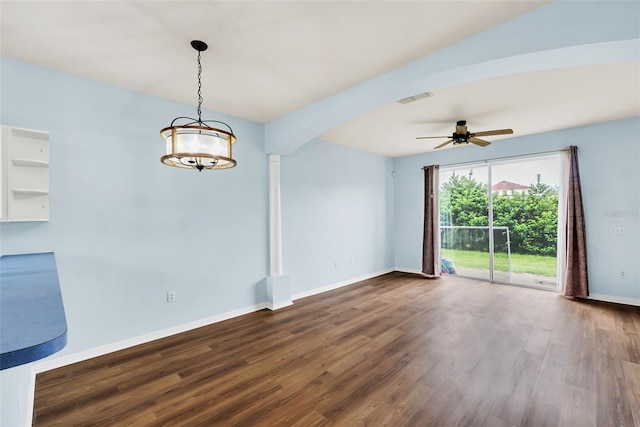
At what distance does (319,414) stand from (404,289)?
11.7 ft

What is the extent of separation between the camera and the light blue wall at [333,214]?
464 centimetres

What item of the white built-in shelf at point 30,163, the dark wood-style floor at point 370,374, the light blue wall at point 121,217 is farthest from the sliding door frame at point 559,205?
the white built-in shelf at point 30,163

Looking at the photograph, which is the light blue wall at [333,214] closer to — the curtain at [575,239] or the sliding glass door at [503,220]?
the sliding glass door at [503,220]

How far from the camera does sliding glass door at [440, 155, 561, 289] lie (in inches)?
200

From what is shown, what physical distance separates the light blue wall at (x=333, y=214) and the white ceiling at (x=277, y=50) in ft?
4.27

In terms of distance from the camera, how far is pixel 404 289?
5.15 metres

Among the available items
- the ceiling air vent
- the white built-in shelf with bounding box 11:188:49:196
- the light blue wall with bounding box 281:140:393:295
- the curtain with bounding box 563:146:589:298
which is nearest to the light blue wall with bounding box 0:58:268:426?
A: the white built-in shelf with bounding box 11:188:49:196

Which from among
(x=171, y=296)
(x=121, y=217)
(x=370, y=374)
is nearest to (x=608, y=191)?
(x=370, y=374)

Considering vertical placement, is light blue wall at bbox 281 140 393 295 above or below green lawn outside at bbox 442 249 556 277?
above

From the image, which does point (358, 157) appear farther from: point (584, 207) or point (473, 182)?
point (584, 207)

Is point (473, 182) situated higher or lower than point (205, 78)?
lower

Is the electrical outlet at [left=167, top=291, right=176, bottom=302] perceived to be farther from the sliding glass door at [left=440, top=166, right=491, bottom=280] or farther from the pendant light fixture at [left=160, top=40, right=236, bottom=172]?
the sliding glass door at [left=440, top=166, right=491, bottom=280]

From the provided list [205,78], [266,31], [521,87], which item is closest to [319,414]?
[266,31]

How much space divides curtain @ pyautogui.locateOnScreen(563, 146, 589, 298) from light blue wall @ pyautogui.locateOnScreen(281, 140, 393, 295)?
3.24 metres
